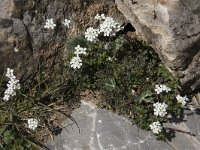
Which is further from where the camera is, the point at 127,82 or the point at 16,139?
the point at 127,82

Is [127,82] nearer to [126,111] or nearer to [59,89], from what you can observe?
[126,111]

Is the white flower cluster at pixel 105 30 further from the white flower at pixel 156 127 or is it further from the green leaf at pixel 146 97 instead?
the white flower at pixel 156 127

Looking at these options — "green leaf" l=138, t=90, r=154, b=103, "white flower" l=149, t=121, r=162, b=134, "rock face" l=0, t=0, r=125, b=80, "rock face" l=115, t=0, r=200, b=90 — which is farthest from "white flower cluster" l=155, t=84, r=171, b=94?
"rock face" l=0, t=0, r=125, b=80

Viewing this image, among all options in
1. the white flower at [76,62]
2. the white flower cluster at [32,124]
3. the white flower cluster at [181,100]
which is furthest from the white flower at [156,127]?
the white flower cluster at [32,124]

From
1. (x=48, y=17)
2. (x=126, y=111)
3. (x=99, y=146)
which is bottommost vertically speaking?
(x=99, y=146)

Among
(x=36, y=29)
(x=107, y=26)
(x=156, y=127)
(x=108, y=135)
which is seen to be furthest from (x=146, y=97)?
(x=36, y=29)

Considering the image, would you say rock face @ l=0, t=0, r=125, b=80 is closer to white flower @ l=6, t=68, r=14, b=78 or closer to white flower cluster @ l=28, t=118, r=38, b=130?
white flower @ l=6, t=68, r=14, b=78

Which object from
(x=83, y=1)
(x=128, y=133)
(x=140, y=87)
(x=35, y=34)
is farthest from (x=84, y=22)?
(x=128, y=133)
